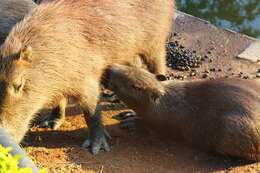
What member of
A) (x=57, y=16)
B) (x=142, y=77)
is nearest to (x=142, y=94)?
(x=142, y=77)

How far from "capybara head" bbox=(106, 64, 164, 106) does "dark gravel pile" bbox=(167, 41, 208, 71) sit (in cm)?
155

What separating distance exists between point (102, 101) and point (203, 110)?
1.39 m

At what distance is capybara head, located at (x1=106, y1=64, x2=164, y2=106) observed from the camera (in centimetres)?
550

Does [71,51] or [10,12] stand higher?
[10,12]

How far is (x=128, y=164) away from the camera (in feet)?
16.7

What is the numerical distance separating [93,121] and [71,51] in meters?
0.75

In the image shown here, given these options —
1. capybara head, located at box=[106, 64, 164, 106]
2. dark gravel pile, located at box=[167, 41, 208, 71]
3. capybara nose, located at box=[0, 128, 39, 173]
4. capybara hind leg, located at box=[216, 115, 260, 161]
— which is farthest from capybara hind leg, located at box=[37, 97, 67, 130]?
capybara nose, located at box=[0, 128, 39, 173]

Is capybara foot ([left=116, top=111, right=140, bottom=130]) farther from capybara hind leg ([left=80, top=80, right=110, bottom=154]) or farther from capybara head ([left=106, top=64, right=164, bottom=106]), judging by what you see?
capybara hind leg ([left=80, top=80, right=110, bottom=154])

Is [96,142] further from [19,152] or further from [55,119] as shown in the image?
[19,152]

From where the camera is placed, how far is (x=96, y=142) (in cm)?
533

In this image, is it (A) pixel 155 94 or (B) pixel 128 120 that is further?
(B) pixel 128 120

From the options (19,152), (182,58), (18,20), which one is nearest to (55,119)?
(18,20)

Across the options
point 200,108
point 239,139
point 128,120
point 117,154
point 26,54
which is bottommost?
point 117,154

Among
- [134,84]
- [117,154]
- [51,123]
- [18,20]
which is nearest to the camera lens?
[117,154]
